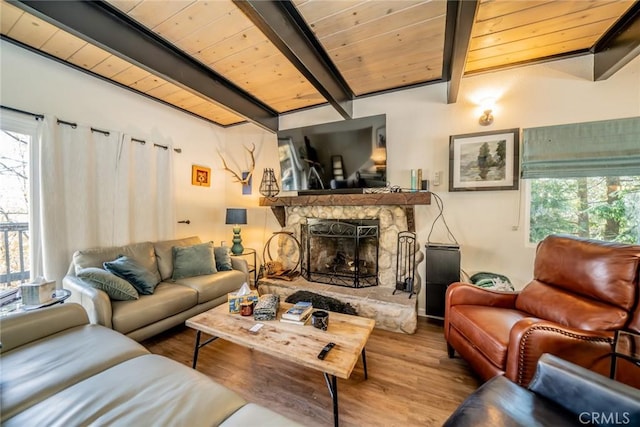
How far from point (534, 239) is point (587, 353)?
59.2 inches

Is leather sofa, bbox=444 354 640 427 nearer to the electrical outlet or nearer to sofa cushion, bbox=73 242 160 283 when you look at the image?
the electrical outlet

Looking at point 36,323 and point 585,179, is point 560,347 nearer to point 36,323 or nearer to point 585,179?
point 585,179

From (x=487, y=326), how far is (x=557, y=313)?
1.38ft

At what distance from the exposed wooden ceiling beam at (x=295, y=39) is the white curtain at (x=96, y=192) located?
218 centimetres

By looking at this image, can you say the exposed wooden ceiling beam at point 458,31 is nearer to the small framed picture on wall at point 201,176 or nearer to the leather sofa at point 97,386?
the leather sofa at point 97,386

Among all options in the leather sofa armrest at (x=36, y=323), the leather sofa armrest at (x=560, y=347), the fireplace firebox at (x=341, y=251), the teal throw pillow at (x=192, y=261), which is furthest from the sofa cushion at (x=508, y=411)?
the teal throw pillow at (x=192, y=261)

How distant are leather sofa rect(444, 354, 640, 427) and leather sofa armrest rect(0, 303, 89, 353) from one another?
214 cm

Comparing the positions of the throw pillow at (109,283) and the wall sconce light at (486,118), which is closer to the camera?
the throw pillow at (109,283)

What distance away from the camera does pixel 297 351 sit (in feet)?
4.52

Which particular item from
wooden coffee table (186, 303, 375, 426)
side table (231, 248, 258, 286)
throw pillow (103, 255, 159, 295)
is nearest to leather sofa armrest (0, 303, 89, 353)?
throw pillow (103, 255, 159, 295)

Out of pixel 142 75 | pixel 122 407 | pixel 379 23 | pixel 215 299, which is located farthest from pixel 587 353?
pixel 142 75

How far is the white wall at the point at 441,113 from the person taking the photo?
2146mm

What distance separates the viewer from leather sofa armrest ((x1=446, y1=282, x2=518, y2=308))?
6.30 feet

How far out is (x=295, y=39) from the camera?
5.88ft
